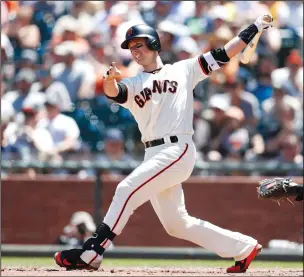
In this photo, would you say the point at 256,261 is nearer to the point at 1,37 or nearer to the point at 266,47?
the point at 266,47

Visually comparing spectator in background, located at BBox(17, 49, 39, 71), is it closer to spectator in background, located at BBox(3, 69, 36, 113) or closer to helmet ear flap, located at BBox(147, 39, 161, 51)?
spectator in background, located at BBox(3, 69, 36, 113)

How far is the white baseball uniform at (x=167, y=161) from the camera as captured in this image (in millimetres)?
6328

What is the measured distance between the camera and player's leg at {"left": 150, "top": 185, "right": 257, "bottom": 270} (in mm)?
6613

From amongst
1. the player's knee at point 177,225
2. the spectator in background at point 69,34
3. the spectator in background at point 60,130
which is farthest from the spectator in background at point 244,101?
the player's knee at point 177,225

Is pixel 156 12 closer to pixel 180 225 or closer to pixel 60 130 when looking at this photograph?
pixel 60 130

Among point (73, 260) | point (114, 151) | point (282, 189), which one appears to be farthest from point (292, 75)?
point (73, 260)

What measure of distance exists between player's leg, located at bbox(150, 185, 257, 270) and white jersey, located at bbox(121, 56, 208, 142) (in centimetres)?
49

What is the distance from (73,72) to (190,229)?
19.8 feet

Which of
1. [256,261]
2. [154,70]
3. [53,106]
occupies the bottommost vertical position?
[256,261]

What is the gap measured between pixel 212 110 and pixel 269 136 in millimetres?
819

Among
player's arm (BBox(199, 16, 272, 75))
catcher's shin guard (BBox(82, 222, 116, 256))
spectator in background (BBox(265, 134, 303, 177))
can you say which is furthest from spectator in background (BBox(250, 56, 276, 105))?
catcher's shin guard (BBox(82, 222, 116, 256))

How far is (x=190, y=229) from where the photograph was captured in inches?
→ 263

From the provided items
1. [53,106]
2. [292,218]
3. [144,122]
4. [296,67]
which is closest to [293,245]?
[292,218]

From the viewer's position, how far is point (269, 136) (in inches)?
447
